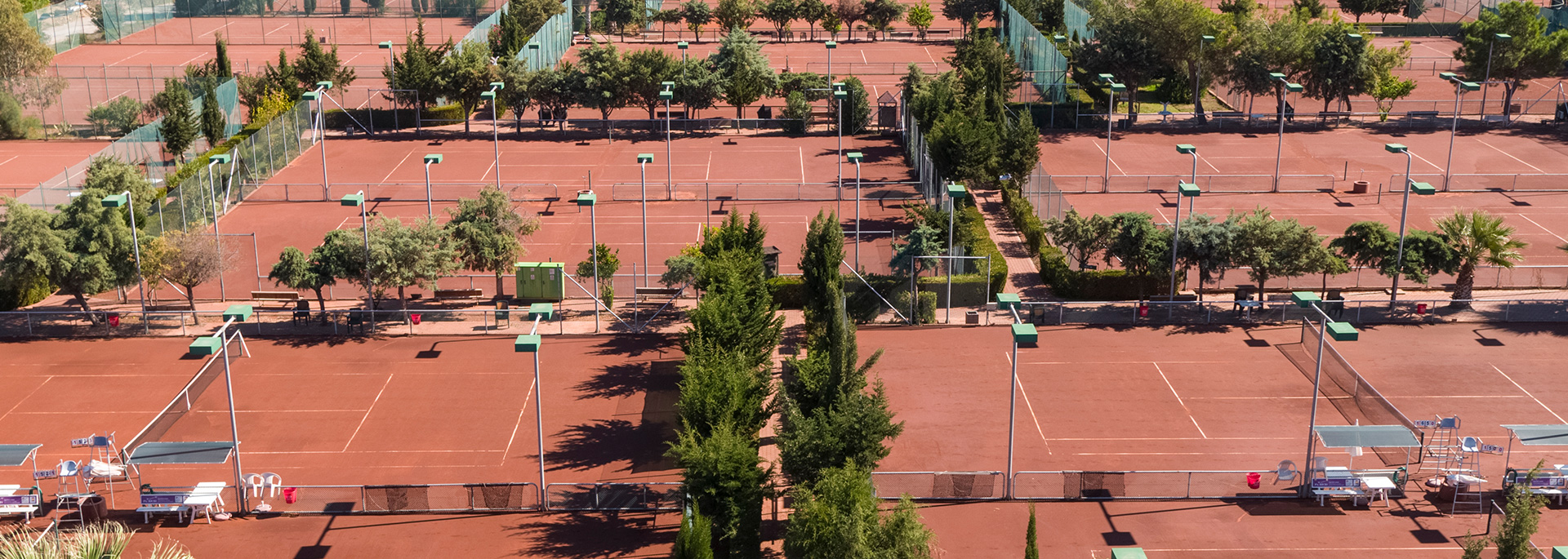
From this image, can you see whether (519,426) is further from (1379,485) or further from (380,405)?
(1379,485)

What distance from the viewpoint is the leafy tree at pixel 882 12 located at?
103 meters

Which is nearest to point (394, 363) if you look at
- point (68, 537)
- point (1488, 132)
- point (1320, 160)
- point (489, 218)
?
point (489, 218)

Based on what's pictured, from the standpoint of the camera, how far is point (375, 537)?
1201 inches

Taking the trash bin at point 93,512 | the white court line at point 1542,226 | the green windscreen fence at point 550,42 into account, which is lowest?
the trash bin at point 93,512

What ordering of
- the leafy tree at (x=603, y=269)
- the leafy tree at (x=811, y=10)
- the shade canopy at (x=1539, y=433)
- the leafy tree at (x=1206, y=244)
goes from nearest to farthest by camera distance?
the shade canopy at (x=1539, y=433)
the leafy tree at (x=1206, y=244)
the leafy tree at (x=603, y=269)
the leafy tree at (x=811, y=10)

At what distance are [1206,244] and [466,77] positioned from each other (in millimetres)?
41451

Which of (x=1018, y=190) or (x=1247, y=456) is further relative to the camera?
(x=1018, y=190)

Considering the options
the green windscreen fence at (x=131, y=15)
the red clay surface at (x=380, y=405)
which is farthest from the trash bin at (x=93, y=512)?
the green windscreen fence at (x=131, y=15)

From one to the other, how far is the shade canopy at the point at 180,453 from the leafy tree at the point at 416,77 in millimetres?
40401

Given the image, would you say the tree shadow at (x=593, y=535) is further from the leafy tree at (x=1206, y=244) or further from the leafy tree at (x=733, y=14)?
the leafy tree at (x=733, y=14)

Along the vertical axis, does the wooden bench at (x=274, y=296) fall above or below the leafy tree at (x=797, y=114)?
below

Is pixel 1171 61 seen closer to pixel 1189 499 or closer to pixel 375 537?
pixel 1189 499

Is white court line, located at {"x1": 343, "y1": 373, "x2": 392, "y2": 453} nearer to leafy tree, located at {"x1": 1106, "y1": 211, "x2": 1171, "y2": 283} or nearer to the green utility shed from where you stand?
the green utility shed

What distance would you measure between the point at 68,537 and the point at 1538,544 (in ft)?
106
